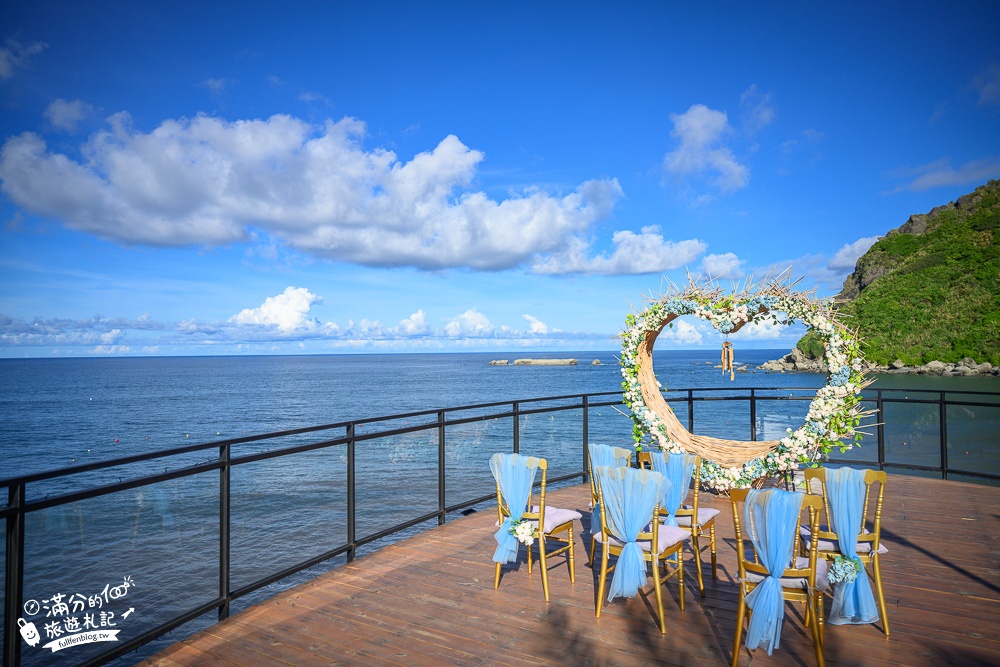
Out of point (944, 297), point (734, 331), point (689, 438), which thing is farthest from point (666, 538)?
point (944, 297)

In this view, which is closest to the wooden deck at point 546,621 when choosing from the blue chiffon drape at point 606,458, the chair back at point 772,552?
the chair back at point 772,552

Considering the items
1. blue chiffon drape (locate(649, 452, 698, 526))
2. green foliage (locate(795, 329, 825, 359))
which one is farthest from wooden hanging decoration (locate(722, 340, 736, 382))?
green foliage (locate(795, 329, 825, 359))

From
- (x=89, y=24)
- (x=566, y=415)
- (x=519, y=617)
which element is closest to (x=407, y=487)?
(x=519, y=617)

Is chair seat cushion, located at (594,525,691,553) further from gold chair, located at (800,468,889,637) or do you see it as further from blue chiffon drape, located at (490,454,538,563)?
gold chair, located at (800,468,889,637)

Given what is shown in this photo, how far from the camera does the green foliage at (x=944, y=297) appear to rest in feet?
169

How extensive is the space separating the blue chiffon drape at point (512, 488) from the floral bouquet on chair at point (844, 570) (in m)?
1.85

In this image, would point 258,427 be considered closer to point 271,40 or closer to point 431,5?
point 271,40

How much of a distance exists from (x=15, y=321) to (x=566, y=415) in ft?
427

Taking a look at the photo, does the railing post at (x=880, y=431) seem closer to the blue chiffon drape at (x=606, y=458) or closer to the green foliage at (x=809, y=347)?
the blue chiffon drape at (x=606, y=458)

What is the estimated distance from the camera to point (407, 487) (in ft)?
64.0

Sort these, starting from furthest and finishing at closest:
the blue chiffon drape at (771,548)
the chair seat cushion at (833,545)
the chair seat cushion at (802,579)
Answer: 1. the chair seat cushion at (833,545)
2. the chair seat cushion at (802,579)
3. the blue chiffon drape at (771,548)

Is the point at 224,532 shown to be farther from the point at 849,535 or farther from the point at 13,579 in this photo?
the point at 849,535

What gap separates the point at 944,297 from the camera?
54.5 m

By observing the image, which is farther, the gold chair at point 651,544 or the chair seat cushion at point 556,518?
the chair seat cushion at point 556,518
